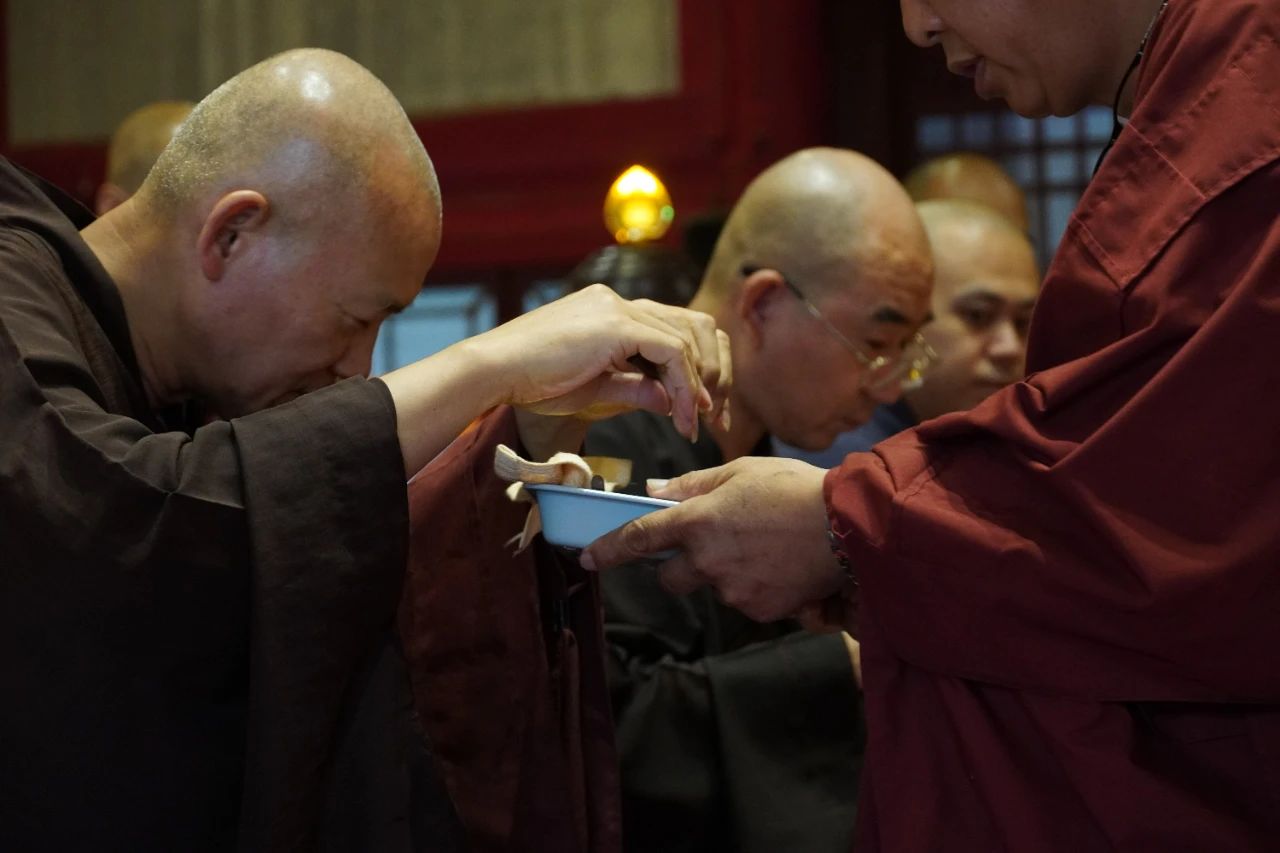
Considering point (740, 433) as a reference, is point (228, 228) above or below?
above

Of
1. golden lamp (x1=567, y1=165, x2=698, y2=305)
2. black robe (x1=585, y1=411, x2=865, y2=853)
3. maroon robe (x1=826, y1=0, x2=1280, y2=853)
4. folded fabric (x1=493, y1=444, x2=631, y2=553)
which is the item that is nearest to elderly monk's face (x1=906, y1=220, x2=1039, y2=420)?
golden lamp (x1=567, y1=165, x2=698, y2=305)

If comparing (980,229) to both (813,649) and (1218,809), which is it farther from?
(1218,809)

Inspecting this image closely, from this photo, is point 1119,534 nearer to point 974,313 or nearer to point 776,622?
point 776,622

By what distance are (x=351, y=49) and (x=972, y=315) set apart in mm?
2813

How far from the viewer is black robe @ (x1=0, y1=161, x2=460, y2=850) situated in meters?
1.40

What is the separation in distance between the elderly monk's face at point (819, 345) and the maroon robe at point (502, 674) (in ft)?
2.99

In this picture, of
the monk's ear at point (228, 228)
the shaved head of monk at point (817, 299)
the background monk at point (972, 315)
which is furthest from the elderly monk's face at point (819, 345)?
the monk's ear at point (228, 228)

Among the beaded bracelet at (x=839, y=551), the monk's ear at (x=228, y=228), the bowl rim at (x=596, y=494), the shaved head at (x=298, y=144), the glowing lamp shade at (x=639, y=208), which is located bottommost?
the beaded bracelet at (x=839, y=551)

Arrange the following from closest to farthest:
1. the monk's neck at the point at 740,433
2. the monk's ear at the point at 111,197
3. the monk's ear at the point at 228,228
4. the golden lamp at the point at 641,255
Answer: the monk's ear at the point at 228,228, the monk's neck at the point at 740,433, the golden lamp at the point at 641,255, the monk's ear at the point at 111,197

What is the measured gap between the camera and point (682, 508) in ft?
5.37

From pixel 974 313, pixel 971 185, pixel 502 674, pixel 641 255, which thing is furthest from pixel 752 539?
pixel 971 185

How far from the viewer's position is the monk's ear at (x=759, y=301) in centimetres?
269

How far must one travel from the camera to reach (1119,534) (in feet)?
4.37

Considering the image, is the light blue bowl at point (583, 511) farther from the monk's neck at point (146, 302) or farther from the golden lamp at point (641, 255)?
the golden lamp at point (641, 255)
